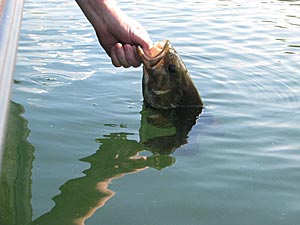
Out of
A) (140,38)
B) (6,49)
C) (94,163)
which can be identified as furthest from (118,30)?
(6,49)

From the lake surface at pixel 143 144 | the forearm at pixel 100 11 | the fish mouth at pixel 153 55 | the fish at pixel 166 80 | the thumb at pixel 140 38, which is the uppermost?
the forearm at pixel 100 11

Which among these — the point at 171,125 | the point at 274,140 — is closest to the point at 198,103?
the point at 171,125

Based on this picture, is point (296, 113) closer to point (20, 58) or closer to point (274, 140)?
point (274, 140)

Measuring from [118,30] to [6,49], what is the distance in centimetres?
278

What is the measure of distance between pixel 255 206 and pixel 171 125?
1425 mm

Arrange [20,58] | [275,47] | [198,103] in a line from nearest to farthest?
[198,103], [20,58], [275,47]

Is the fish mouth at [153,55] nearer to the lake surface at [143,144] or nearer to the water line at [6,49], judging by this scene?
the lake surface at [143,144]

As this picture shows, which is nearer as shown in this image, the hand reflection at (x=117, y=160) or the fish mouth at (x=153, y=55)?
the hand reflection at (x=117, y=160)

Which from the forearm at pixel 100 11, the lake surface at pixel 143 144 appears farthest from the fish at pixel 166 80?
the forearm at pixel 100 11

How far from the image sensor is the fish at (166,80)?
15.0 feet

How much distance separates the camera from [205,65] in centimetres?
712

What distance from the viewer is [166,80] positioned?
471cm

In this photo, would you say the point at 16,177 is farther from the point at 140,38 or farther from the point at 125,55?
the point at 140,38

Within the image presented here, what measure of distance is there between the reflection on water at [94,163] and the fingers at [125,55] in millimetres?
651
